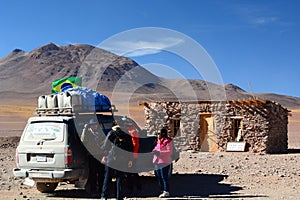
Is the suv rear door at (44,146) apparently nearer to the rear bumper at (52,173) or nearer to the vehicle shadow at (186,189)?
the rear bumper at (52,173)

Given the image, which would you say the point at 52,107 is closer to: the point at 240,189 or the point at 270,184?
the point at 240,189

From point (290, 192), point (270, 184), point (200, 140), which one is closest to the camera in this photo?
point (290, 192)

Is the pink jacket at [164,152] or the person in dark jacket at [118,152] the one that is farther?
the pink jacket at [164,152]

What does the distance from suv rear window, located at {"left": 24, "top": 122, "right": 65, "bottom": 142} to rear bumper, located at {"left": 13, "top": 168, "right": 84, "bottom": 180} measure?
2.14 ft

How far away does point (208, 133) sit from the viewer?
78.7ft

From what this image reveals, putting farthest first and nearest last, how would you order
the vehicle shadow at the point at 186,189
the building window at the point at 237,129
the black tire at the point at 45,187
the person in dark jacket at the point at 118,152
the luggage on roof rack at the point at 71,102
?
1. the building window at the point at 237,129
2. the black tire at the point at 45,187
3. the vehicle shadow at the point at 186,189
4. the luggage on roof rack at the point at 71,102
5. the person in dark jacket at the point at 118,152

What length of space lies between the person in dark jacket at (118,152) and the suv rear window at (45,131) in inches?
53.8

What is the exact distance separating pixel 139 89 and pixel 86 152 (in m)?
164

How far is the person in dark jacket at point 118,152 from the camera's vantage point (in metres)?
8.52

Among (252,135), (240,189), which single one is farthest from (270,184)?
(252,135)

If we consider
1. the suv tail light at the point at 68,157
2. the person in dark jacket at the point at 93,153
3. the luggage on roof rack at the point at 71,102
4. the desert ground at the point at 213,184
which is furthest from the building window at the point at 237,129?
the suv tail light at the point at 68,157

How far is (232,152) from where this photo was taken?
2278cm

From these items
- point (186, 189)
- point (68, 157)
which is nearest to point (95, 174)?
point (68, 157)

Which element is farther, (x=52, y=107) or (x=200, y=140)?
(x=200, y=140)
